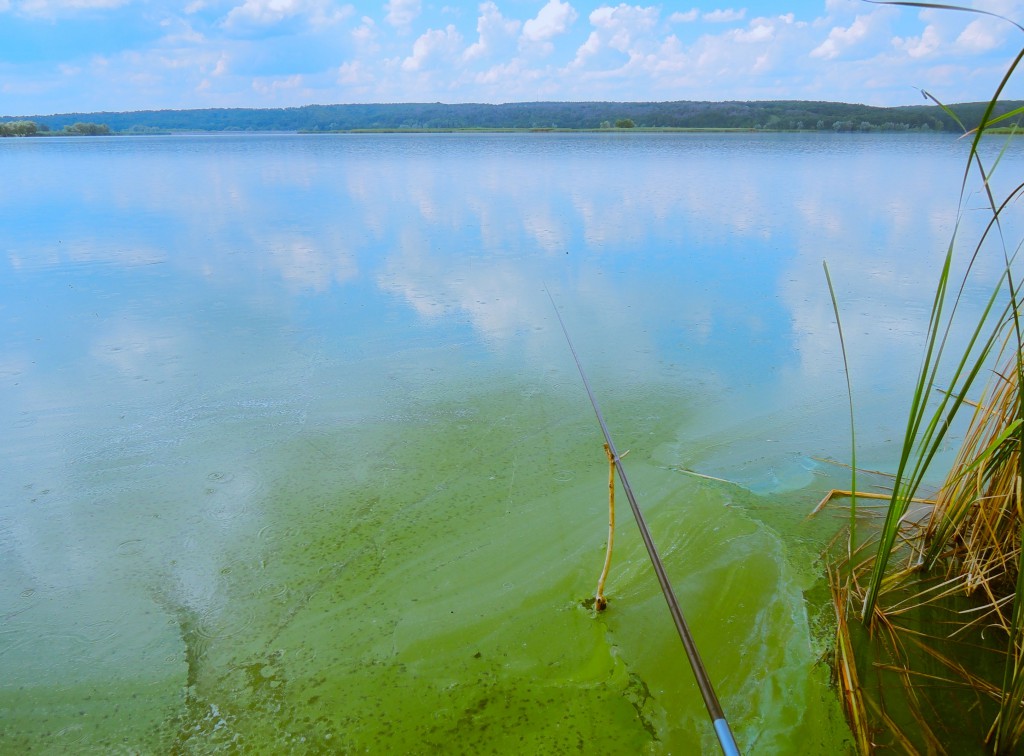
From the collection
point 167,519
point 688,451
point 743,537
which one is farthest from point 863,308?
point 167,519

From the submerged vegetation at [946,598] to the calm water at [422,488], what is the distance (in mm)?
106

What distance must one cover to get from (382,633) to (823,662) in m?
1.08

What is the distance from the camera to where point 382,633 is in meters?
1.68

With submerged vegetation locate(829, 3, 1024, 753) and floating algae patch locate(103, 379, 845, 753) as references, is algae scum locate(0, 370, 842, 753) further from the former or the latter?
submerged vegetation locate(829, 3, 1024, 753)

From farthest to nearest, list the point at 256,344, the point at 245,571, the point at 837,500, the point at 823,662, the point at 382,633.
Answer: the point at 256,344 < the point at 837,500 < the point at 245,571 < the point at 382,633 < the point at 823,662

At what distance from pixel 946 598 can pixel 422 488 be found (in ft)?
5.21

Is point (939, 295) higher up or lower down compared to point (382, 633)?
higher up

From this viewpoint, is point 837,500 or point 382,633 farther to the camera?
point 837,500

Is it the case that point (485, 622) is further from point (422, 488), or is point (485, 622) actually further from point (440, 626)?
point (422, 488)

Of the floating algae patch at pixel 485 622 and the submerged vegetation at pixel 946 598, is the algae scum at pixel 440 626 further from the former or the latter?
the submerged vegetation at pixel 946 598

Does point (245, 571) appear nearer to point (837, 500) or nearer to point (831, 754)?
point (831, 754)

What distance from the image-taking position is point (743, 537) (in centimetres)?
204

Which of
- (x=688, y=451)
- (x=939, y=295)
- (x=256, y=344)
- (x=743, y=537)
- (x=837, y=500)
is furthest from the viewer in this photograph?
(x=256, y=344)

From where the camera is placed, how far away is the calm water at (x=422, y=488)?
1478 mm
